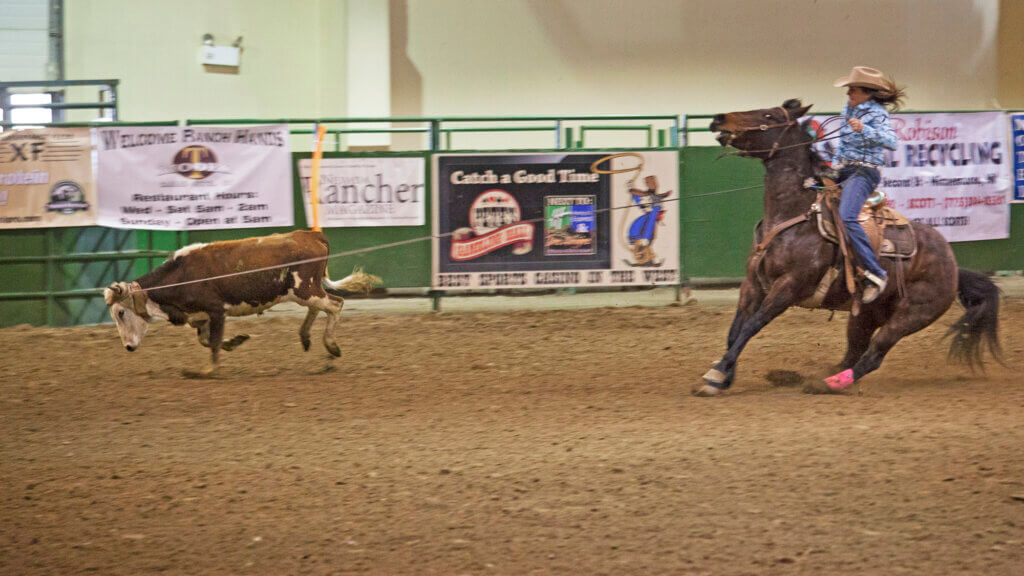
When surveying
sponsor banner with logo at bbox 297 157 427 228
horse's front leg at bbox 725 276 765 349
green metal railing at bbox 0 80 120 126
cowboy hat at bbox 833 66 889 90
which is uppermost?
green metal railing at bbox 0 80 120 126

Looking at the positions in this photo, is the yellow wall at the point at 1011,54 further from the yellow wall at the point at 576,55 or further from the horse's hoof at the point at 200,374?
the horse's hoof at the point at 200,374

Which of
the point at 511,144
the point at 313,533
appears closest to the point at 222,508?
the point at 313,533

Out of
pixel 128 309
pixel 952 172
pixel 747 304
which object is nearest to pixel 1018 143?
pixel 952 172

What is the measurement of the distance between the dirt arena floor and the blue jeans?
0.93 metres

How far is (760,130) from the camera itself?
7.06 m

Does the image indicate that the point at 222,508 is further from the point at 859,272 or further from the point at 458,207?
the point at 458,207

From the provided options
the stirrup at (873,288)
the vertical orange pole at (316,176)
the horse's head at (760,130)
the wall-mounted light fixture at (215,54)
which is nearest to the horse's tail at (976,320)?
the stirrup at (873,288)

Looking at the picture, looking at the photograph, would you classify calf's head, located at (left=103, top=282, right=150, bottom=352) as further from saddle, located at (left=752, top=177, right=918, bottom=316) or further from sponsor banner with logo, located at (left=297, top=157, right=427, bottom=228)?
saddle, located at (left=752, top=177, right=918, bottom=316)

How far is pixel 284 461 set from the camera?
18.0 ft

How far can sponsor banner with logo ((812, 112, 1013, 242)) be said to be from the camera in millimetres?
11859

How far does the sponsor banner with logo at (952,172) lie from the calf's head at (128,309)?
25.5 ft

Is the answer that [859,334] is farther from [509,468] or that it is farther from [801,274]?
[509,468]

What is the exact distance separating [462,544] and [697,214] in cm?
826

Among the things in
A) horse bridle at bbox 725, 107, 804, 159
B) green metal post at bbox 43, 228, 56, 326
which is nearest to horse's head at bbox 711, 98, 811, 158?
horse bridle at bbox 725, 107, 804, 159
